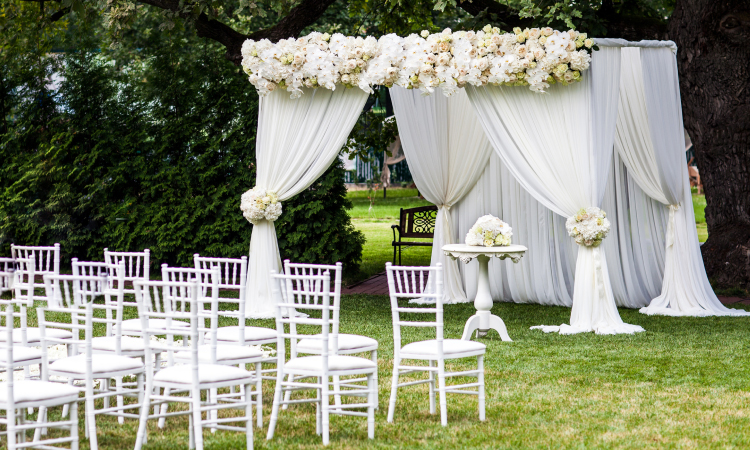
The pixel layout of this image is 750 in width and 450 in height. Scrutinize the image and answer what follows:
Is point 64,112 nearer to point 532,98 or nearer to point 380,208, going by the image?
point 532,98

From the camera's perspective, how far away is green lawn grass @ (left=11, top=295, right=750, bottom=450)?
15.0 ft

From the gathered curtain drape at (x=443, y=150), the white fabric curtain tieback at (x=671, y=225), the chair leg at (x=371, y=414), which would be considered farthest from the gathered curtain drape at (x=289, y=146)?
the chair leg at (x=371, y=414)

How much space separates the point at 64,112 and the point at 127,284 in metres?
2.48

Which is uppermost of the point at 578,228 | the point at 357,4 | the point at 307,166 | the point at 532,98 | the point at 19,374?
the point at 357,4

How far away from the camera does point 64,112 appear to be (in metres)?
11.6

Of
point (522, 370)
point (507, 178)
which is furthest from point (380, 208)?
point (522, 370)

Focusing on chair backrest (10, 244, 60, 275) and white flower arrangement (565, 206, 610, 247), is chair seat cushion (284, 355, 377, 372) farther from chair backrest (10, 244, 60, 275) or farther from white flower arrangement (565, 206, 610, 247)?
white flower arrangement (565, 206, 610, 247)

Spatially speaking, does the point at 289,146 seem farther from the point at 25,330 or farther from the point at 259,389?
the point at 259,389

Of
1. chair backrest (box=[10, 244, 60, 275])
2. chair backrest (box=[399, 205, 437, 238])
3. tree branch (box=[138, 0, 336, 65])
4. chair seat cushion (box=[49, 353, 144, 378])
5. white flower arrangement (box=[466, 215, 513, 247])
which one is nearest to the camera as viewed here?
chair seat cushion (box=[49, 353, 144, 378])

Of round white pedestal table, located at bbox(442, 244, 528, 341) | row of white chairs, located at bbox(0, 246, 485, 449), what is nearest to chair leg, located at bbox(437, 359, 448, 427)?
row of white chairs, located at bbox(0, 246, 485, 449)

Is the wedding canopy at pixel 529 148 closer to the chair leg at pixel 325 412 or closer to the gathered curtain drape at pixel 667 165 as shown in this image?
the gathered curtain drape at pixel 667 165

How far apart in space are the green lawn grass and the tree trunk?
2.23m

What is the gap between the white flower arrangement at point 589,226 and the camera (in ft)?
25.1

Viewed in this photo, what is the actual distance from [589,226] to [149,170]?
19.2ft
